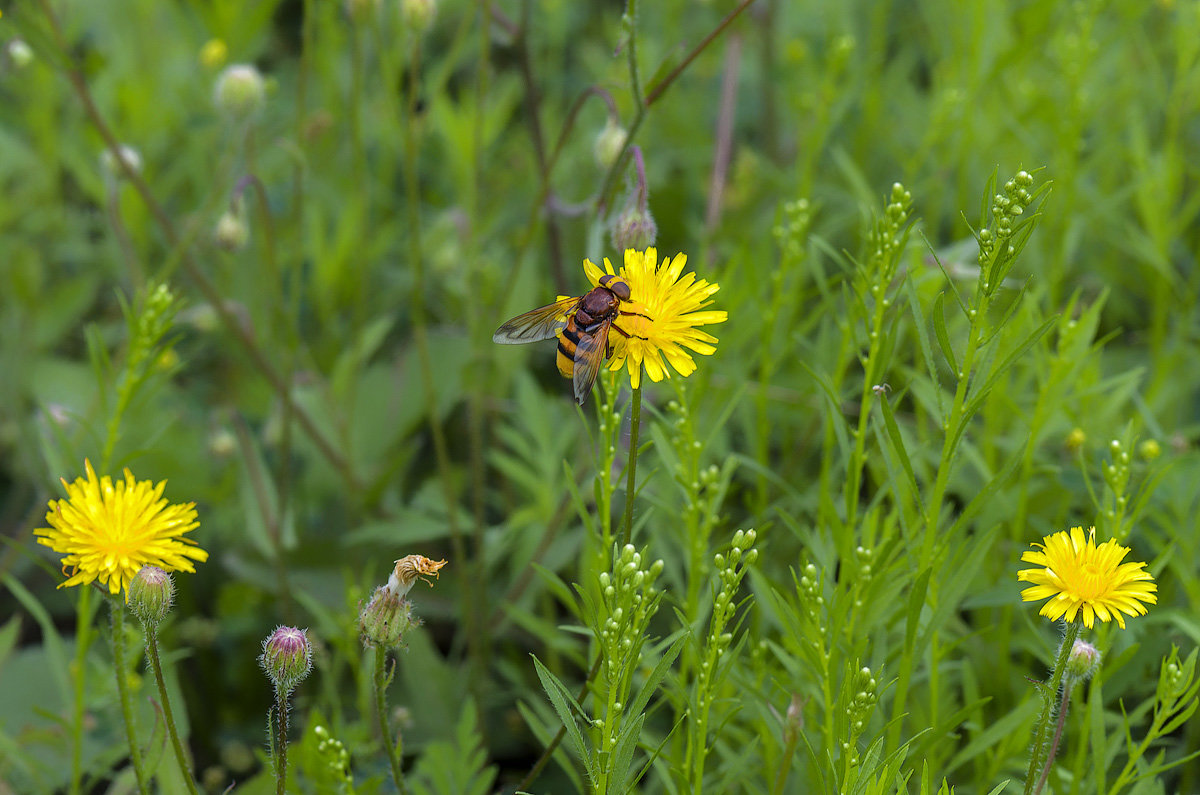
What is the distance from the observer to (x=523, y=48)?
1929 mm

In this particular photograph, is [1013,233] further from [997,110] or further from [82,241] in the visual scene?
[82,241]

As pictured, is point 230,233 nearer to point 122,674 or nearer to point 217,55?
point 217,55

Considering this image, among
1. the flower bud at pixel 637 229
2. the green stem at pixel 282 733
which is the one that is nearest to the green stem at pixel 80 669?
the green stem at pixel 282 733

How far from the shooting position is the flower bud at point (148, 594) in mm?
1062

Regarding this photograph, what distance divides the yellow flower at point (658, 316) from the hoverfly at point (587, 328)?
13 millimetres

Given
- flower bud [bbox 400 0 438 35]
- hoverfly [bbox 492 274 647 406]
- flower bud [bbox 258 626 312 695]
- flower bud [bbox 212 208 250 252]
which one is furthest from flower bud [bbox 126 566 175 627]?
flower bud [bbox 400 0 438 35]

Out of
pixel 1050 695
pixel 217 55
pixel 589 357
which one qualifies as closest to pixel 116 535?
pixel 589 357

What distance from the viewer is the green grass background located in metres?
1.30

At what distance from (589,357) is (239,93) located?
1.29 metres

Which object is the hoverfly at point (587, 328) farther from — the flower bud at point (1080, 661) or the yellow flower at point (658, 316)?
the flower bud at point (1080, 661)

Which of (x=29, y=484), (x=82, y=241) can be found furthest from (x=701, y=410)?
(x=82, y=241)

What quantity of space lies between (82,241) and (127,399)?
71.1 inches

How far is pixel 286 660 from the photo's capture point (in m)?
1.07

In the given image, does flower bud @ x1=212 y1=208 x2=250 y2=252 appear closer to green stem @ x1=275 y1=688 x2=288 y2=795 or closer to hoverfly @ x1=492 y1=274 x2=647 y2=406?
hoverfly @ x1=492 y1=274 x2=647 y2=406
